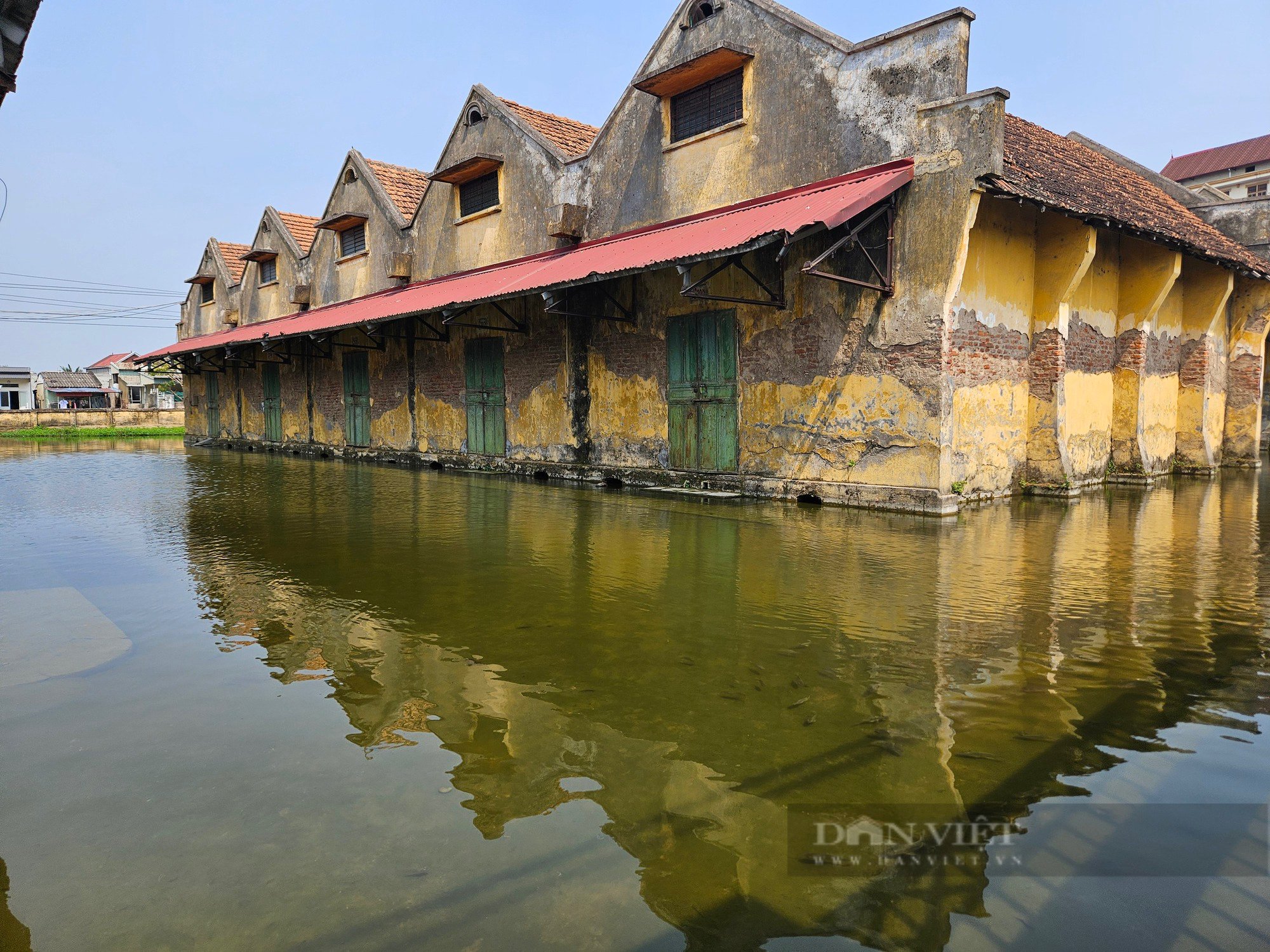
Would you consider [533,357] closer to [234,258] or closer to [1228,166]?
[234,258]

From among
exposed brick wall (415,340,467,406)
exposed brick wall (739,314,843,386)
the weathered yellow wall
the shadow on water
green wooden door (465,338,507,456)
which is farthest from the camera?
exposed brick wall (415,340,467,406)

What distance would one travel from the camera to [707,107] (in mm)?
10859

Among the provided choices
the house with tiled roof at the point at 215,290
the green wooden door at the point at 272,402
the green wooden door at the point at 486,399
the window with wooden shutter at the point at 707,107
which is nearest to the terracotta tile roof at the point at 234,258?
the house with tiled roof at the point at 215,290

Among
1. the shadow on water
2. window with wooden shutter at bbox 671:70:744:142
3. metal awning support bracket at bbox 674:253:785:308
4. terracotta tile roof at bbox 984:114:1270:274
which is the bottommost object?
the shadow on water

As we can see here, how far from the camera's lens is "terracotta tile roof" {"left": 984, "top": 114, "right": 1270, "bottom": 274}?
8930mm

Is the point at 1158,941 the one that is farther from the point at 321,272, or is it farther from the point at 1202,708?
the point at 321,272

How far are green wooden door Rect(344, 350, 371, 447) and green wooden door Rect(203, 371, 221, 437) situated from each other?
9.91 metres

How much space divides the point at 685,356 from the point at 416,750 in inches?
344

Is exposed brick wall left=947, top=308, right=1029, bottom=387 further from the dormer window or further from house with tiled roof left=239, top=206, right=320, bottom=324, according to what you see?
house with tiled roof left=239, top=206, right=320, bottom=324

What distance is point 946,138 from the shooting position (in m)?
8.24

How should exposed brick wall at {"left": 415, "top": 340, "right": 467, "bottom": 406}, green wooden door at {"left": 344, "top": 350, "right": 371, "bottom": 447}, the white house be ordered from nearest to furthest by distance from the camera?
exposed brick wall at {"left": 415, "top": 340, "right": 467, "bottom": 406}, green wooden door at {"left": 344, "top": 350, "right": 371, "bottom": 447}, the white house

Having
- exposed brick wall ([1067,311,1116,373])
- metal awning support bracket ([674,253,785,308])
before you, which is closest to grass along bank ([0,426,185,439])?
metal awning support bracket ([674,253,785,308])

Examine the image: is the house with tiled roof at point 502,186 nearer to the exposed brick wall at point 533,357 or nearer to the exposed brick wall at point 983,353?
the exposed brick wall at point 533,357

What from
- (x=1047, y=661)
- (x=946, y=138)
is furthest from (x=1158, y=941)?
(x=946, y=138)
